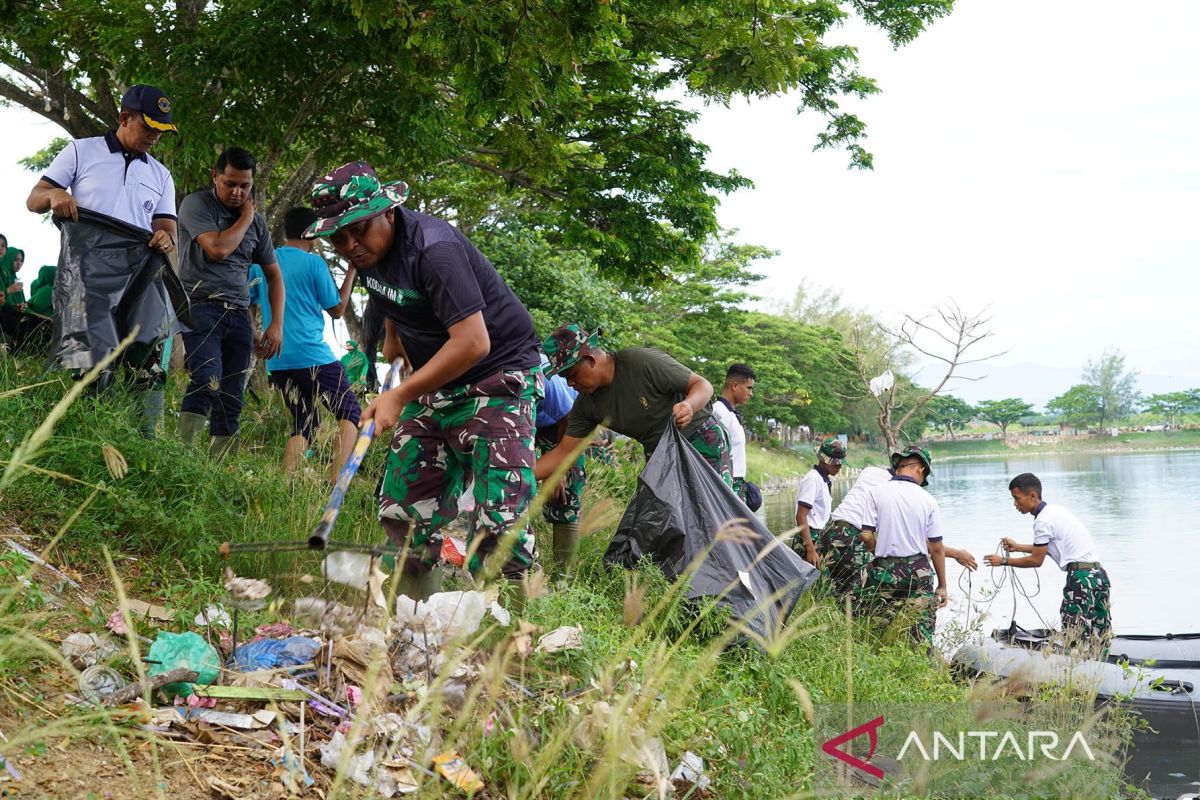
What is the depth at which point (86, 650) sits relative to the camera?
287cm

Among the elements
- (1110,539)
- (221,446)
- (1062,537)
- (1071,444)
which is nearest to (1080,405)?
(1071,444)

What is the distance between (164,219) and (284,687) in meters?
3.01

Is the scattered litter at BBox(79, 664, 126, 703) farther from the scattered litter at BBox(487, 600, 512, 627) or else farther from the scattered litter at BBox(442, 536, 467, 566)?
the scattered litter at BBox(442, 536, 467, 566)

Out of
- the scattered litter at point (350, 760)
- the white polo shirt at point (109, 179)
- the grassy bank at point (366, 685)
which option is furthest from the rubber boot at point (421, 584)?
the white polo shirt at point (109, 179)

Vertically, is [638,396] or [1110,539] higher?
[638,396]

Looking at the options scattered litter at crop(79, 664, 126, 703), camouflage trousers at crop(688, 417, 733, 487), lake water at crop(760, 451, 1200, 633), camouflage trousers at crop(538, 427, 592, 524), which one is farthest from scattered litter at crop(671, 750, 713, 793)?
lake water at crop(760, 451, 1200, 633)

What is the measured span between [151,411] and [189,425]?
0.87 feet

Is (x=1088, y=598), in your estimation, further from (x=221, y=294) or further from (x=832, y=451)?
(x=221, y=294)

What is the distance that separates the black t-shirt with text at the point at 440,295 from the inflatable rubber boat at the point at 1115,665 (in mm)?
3165

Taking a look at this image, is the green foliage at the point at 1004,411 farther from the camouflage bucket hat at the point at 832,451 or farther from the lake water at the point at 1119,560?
the camouflage bucket hat at the point at 832,451

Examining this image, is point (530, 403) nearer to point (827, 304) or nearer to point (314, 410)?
point (314, 410)

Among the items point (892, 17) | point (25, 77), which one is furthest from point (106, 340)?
point (892, 17)

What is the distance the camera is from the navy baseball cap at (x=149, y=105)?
470 cm

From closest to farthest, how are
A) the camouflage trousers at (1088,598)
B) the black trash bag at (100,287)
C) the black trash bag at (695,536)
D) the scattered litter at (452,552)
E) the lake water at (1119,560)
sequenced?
1. the scattered litter at (452,552)
2. the black trash bag at (100,287)
3. the black trash bag at (695,536)
4. the lake water at (1119,560)
5. the camouflage trousers at (1088,598)
